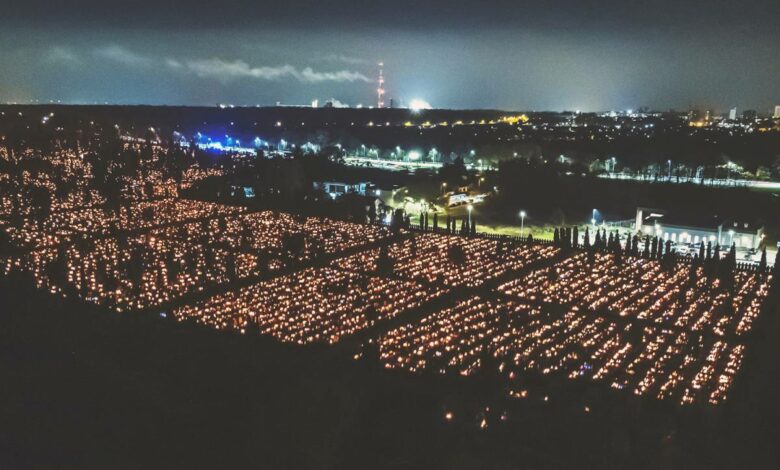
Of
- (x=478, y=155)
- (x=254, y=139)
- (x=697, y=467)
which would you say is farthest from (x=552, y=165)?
(x=254, y=139)

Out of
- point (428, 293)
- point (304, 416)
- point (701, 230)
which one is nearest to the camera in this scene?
point (304, 416)

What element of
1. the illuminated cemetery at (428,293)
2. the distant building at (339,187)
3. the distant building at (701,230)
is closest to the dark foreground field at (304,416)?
the illuminated cemetery at (428,293)

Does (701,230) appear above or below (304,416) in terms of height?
below

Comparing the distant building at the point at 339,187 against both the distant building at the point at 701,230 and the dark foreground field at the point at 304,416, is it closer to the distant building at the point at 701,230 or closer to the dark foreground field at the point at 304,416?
the distant building at the point at 701,230

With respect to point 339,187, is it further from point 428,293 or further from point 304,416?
point 304,416

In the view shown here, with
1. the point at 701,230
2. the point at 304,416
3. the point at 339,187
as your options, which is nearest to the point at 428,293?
the point at 304,416

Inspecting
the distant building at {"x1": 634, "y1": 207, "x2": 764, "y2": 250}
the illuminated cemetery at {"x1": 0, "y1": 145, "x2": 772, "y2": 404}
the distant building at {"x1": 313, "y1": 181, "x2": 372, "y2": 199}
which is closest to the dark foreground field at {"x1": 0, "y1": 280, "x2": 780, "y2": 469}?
the illuminated cemetery at {"x1": 0, "y1": 145, "x2": 772, "y2": 404}

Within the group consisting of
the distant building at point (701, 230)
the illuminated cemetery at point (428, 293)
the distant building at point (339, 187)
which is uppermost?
the distant building at point (339, 187)
